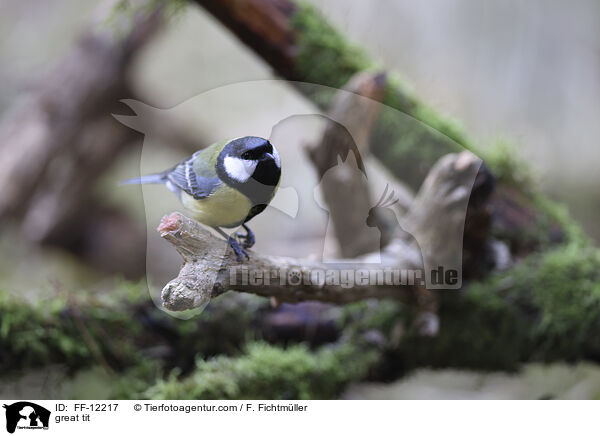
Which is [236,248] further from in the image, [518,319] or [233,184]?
[518,319]

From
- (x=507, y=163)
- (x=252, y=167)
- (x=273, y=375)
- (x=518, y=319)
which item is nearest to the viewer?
(x=252, y=167)

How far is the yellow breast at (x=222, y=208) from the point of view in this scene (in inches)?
28.4

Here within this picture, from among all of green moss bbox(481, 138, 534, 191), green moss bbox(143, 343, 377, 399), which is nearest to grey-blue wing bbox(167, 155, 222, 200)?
green moss bbox(143, 343, 377, 399)

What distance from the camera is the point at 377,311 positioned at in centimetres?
127

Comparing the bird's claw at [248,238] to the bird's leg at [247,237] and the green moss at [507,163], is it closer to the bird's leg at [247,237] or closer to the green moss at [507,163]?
the bird's leg at [247,237]

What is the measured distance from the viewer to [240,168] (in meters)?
0.71

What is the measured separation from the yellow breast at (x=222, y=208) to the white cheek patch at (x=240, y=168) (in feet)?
0.07

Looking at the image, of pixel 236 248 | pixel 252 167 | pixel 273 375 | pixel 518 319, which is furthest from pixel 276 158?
pixel 518 319

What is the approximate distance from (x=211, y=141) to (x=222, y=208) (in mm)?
646

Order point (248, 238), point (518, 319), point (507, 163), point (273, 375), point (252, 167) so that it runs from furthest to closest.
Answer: point (507, 163) < point (518, 319) < point (273, 375) < point (248, 238) < point (252, 167)

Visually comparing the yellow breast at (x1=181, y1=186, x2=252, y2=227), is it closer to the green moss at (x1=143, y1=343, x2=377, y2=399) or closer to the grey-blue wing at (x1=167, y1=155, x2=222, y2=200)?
the grey-blue wing at (x1=167, y1=155, x2=222, y2=200)

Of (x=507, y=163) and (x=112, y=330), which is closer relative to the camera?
(x=112, y=330)

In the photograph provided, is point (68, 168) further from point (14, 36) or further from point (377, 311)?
point (377, 311)
